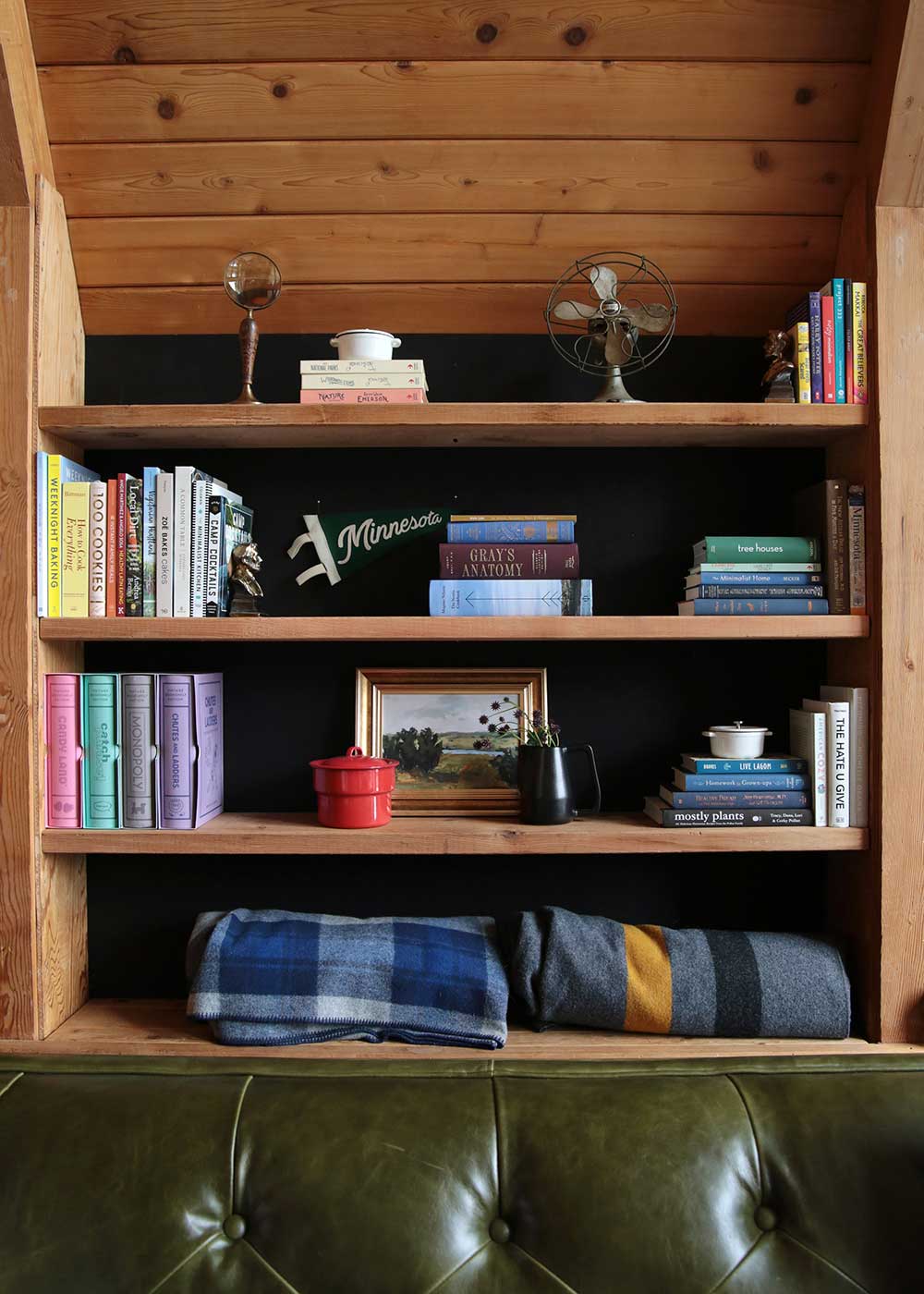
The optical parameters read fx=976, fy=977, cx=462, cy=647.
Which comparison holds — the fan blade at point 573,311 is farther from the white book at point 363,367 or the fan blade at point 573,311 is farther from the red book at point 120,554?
the red book at point 120,554

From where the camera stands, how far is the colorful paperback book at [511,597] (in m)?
1.96

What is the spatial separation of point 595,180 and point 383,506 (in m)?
0.80

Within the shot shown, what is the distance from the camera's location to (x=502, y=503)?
2.19 meters

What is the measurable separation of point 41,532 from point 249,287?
636 millimetres

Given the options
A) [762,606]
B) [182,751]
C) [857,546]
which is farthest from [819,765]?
[182,751]

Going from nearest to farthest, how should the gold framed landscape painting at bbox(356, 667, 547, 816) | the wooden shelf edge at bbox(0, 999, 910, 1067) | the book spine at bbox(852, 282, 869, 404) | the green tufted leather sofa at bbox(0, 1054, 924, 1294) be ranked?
the green tufted leather sofa at bbox(0, 1054, 924, 1294) → the wooden shelf edge at bbox(0, 999, 910, 1067) → the book spine at bbox(852, 282, 869, 404) → the gold framed landscape painting at bbox(356, 667, 547, 816)

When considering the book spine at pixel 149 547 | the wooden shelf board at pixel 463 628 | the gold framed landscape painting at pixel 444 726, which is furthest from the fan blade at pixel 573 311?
the book spine at pixel 149 547

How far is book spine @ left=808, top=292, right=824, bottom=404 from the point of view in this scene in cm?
190

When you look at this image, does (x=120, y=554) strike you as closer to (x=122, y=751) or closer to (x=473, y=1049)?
(x=122, y=751)

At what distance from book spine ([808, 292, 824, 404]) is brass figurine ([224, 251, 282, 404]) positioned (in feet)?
3.46

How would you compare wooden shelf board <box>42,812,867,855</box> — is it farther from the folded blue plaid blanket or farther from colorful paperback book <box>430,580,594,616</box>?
colorful paperback book <box>430,580,594,616</box>

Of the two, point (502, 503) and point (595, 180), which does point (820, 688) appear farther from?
point (595, 180)

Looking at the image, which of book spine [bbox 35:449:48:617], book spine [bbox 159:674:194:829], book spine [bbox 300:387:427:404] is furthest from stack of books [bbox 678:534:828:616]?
book spine [bbox 35:449:48:617]

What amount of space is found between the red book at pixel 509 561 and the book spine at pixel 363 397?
0.99 ft
